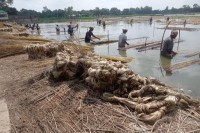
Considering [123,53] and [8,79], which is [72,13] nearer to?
[123,53]

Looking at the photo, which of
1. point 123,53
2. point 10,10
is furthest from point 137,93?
point 10,10

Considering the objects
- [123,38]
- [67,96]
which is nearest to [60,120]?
[67,96]

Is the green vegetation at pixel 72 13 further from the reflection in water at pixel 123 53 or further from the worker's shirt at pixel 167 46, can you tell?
the worker's shirt at pixel 167 46

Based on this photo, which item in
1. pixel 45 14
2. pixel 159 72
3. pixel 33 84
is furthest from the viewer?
pixel 45 14

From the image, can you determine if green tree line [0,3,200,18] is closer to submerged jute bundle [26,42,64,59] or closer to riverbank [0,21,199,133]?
submerged jute bundle [26,42,64,59]

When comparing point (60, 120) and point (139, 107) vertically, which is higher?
point (139, 107)

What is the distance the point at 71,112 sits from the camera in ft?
15.1

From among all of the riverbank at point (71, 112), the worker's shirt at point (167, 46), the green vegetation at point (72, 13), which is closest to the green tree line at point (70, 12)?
the green vegetation at point (72, 13)

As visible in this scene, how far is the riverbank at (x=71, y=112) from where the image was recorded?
3.82 metres

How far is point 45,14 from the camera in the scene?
87750 millimetres

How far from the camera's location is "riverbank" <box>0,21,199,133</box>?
12.5ft

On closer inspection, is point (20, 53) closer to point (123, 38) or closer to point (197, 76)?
point (123, 38)

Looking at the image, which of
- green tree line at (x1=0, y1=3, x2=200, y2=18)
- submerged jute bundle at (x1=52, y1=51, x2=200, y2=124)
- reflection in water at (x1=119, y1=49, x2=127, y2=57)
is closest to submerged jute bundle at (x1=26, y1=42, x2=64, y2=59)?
reflection in water at (x1=119, y1=49, x2=127, y2=57)

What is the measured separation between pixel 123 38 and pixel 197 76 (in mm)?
6284
